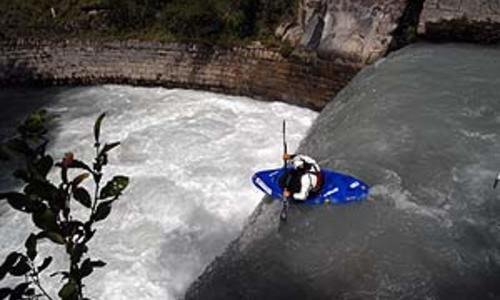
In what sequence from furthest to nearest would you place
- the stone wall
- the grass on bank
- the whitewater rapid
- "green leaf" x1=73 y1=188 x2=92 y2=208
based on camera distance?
the grass on bank → the stone wall → the whitewater rapid → "green leaf" x1=73 y1=188 x2=92 y2=208

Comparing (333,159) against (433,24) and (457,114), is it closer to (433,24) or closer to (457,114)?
(457,114)

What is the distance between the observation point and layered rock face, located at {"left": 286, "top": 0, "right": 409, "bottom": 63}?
1007 cm

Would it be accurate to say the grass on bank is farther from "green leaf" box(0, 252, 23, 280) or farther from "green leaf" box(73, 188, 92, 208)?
"green leaf" box(0, 252, 23, 280)

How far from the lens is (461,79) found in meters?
7.85

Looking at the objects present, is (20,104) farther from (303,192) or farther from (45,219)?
(45,219)

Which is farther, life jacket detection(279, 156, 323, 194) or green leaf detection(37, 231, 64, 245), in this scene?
life jacket detection(279, 156, 323, 194)

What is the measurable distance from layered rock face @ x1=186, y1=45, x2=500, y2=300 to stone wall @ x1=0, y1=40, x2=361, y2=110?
2946 millimetres

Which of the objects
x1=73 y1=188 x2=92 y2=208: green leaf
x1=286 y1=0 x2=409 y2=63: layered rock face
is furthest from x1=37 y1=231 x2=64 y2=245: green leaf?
x1=286 y1=0 x2=409 y2=63: layered rock face

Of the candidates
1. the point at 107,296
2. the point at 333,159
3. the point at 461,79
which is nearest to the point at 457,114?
the point at 461,79

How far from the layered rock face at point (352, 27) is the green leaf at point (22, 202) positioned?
30.3ft

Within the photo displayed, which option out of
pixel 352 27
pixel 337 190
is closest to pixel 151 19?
pixel 352 27

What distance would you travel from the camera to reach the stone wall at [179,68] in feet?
34.3

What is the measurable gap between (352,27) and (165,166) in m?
4.80

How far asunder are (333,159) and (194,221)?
6.42 ft
